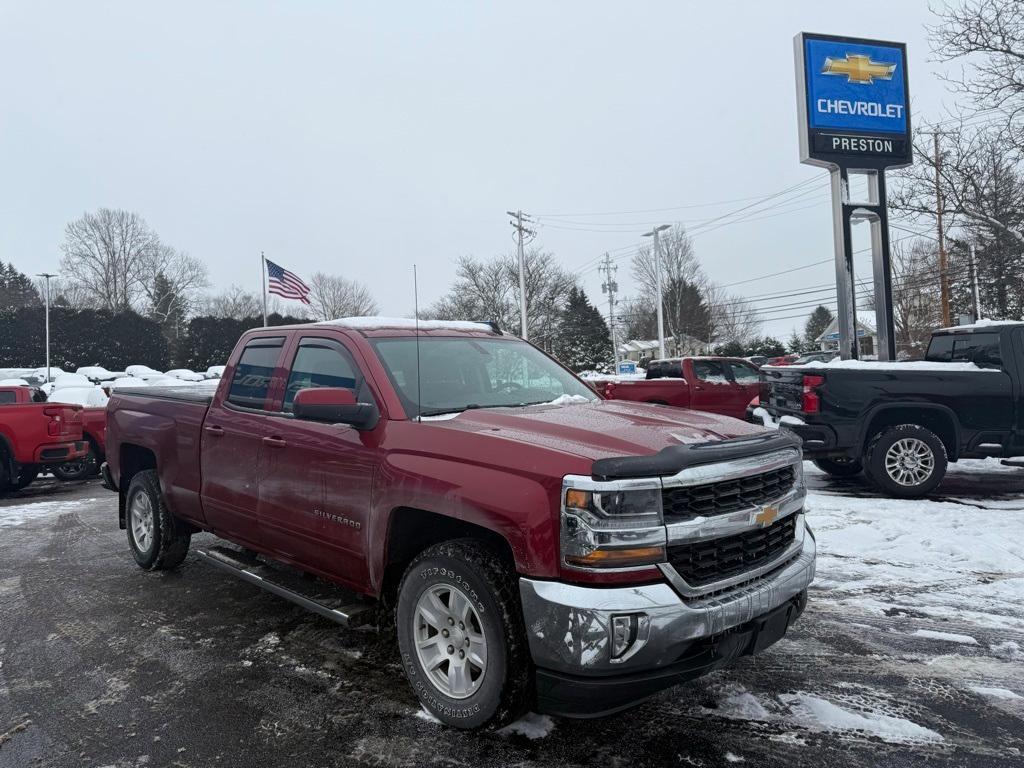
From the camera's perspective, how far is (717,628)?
2.61 metres

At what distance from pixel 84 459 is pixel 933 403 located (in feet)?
41.4

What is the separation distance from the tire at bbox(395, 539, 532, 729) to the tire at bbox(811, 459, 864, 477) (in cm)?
783

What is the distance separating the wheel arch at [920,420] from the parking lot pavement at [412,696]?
2.32 meters

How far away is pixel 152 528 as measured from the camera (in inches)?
217

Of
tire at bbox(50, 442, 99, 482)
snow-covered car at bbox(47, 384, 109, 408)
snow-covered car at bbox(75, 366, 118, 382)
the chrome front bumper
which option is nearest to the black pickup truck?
the chrome front bumper

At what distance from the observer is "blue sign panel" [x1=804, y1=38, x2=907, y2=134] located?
12.6 m

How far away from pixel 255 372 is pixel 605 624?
3159 millimetres

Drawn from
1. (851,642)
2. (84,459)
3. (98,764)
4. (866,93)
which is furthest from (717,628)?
(866,93)

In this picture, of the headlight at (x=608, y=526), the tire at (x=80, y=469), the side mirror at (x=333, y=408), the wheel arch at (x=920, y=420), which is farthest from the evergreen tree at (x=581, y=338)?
the headlight at (x=608, y=526)

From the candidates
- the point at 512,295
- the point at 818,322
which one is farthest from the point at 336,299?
the point at 818,322

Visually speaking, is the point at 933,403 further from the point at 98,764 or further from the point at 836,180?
the point at 98,764

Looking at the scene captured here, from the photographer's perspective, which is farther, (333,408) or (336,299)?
(336,299)

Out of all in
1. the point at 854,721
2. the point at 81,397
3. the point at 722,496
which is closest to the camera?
the point at 722,496

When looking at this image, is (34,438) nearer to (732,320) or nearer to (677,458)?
(677,458)
